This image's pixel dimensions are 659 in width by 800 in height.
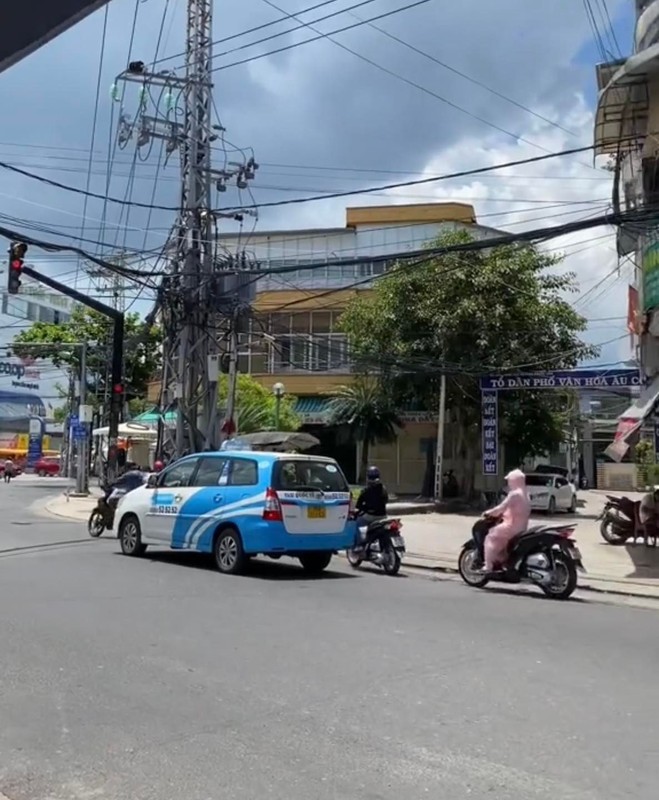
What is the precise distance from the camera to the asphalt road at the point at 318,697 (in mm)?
5055

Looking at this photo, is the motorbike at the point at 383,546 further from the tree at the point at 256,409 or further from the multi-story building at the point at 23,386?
the multi-story building at the point at 23,386

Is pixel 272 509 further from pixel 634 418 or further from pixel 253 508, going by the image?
pixel 634 418

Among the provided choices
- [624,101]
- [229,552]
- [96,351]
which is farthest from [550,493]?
[96,351]

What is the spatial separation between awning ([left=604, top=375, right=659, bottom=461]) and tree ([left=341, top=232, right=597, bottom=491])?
11455 mm

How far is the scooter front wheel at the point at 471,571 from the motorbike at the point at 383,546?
4.73ft

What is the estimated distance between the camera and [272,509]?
43.2 feet

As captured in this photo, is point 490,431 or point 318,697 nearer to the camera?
point 318,697

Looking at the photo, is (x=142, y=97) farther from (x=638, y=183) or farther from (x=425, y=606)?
(x=425, y=606)

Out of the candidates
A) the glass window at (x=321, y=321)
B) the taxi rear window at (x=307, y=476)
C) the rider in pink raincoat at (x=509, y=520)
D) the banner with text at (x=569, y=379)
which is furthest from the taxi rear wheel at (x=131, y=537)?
the glass window at (x=321, y=321)

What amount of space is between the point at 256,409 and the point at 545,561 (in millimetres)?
29005

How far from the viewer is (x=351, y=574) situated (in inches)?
572

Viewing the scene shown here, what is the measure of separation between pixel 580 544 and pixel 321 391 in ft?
83.2

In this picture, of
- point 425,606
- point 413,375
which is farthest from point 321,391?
point 425,606

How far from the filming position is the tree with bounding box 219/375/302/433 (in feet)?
132
